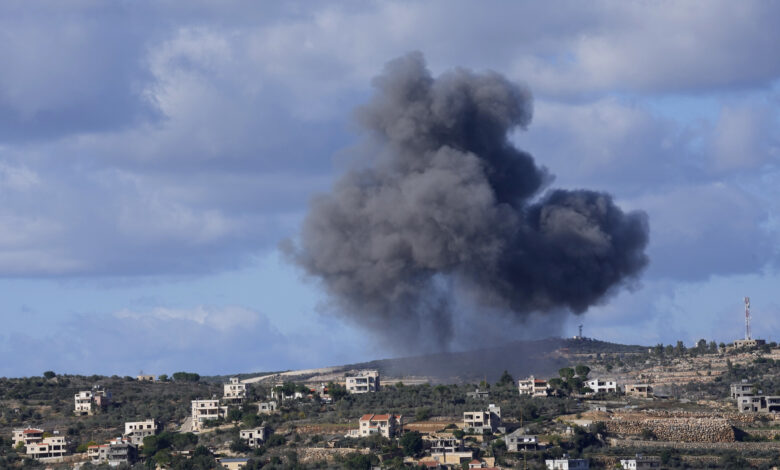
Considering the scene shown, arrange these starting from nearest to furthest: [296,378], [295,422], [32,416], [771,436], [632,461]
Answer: [632,461]
[771,436]
[295,422]
[32,416]
[296,378]

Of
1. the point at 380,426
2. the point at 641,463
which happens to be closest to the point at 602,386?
the point at 380,426

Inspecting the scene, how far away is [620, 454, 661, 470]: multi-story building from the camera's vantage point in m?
62.5

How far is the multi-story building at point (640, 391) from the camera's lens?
77.6m

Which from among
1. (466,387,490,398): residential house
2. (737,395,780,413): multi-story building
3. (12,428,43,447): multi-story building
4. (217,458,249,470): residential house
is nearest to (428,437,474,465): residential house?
(217,458,249,470): residential house

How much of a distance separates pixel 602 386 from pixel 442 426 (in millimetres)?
12500

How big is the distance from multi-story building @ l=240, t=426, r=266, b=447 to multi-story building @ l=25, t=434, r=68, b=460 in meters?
7.84

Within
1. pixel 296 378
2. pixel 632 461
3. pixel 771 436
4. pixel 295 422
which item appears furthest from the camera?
pixel 296 378

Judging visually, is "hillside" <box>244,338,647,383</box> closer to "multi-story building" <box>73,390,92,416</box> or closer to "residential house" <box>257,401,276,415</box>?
"residential house" <box>257,401,276,415</box>

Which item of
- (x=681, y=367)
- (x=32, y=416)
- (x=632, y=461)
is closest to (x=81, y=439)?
(x=32, y=416)

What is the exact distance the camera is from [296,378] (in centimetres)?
11038

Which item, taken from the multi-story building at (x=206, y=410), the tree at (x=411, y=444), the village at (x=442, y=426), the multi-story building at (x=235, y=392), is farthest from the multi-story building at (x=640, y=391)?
the multi-story building at (x=206, y=410)

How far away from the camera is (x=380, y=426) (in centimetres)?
6844

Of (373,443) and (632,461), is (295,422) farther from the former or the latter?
(632,461)

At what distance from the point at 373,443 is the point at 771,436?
636 inches
